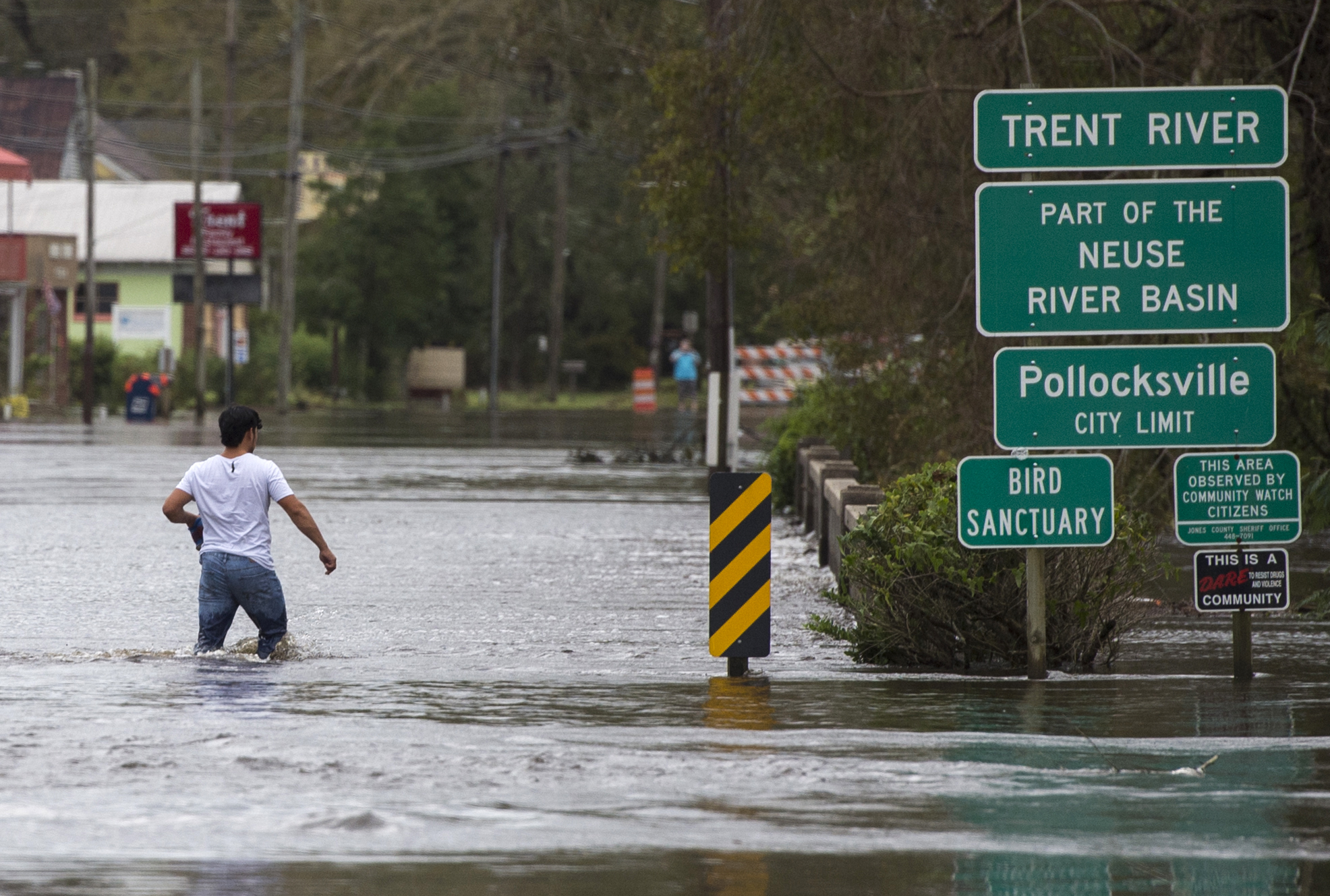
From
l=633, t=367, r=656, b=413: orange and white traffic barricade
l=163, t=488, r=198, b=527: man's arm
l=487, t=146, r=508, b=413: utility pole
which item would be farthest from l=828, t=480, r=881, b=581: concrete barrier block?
l=487, t=146, r=508, b=413: utility pole

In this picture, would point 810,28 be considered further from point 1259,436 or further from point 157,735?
point 157,735

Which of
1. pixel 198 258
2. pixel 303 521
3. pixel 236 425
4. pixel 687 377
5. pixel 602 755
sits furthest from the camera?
pixel 198 258

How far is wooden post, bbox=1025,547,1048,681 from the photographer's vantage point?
9883 millimetres

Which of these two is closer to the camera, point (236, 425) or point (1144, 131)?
point (1144, 131)

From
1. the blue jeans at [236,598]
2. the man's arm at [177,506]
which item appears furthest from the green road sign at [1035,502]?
the man's arm at [177,506]

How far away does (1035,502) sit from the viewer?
32.4ft

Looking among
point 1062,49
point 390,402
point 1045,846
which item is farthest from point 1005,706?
point 390,402

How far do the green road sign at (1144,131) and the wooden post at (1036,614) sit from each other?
1.94 m

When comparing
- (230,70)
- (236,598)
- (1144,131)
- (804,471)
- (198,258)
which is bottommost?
(236,598)

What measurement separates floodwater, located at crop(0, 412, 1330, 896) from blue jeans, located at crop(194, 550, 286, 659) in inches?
6.5

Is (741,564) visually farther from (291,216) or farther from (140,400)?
(291,216)

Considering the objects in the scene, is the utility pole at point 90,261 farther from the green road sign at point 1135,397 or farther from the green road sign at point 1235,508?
the green road sign at point 1235,508

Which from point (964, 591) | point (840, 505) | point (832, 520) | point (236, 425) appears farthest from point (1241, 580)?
point (236, 425)

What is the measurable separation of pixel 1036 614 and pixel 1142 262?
6.02ft
